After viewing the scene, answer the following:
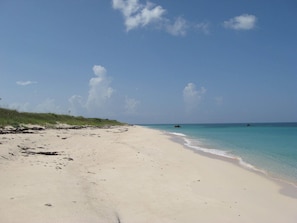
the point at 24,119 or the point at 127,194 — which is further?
the point at 24,119

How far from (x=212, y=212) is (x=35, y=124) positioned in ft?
100

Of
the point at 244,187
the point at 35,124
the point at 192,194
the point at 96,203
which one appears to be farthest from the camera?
the point at 35,124

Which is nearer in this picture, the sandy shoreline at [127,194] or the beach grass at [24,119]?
the sandy shoreline at [127,194]

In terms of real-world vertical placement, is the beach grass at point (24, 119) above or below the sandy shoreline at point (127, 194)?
above

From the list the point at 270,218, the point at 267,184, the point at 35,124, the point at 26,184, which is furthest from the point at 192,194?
the point at 35,124

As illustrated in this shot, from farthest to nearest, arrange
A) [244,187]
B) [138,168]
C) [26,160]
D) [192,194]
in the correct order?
[138,168] → [26,160] → [244,187] → [192,194]

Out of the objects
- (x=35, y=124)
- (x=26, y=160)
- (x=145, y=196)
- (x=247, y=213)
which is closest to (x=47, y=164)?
(x=26, y=160)

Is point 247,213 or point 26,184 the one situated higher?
point 26,184

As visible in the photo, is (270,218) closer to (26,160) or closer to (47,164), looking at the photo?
(47,164)

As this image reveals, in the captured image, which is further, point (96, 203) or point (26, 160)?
point (26, 160)

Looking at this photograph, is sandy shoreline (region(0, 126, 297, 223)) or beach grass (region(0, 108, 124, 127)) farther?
beach grass (region(0, 108, 124, 127))

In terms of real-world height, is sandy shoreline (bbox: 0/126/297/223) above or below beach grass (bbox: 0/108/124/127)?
below

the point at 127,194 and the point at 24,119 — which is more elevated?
the point at 24,119

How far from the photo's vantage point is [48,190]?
6945 mm
